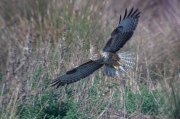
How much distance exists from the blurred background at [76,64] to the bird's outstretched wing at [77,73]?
3.7 inches

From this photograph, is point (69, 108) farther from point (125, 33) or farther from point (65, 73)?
point (125, 33)

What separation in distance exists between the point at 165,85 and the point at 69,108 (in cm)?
154

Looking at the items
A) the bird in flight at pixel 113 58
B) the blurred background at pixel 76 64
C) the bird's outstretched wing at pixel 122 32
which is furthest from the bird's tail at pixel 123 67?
the bird's outstretched wing at pixel 122 32

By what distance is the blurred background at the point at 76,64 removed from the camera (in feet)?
22.2

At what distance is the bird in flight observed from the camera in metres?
7.71

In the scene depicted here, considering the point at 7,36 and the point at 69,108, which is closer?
the point at 69,108

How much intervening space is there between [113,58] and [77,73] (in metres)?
0.58

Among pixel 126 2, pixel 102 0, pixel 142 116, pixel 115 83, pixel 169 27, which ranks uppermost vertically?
pixel 126 2

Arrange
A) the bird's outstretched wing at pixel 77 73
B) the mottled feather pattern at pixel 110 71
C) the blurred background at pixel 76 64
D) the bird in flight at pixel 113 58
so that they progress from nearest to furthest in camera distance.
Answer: the blurred background at pixel 76 64 → the bird's outstretched wing at pixel 77 73 → the bird in flight at pixel 113 58 → the mottled feather pattern at pixel 110 71

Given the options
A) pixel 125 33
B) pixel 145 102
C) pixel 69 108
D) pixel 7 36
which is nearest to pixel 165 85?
pixel 145 102

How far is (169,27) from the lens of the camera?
10.9 m

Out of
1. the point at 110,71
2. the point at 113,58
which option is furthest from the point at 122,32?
the point at 110,71

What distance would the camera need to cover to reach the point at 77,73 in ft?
25.7

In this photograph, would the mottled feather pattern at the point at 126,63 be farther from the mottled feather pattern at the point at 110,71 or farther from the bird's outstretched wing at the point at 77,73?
the bird's outstretched wing at the point at 77,73
